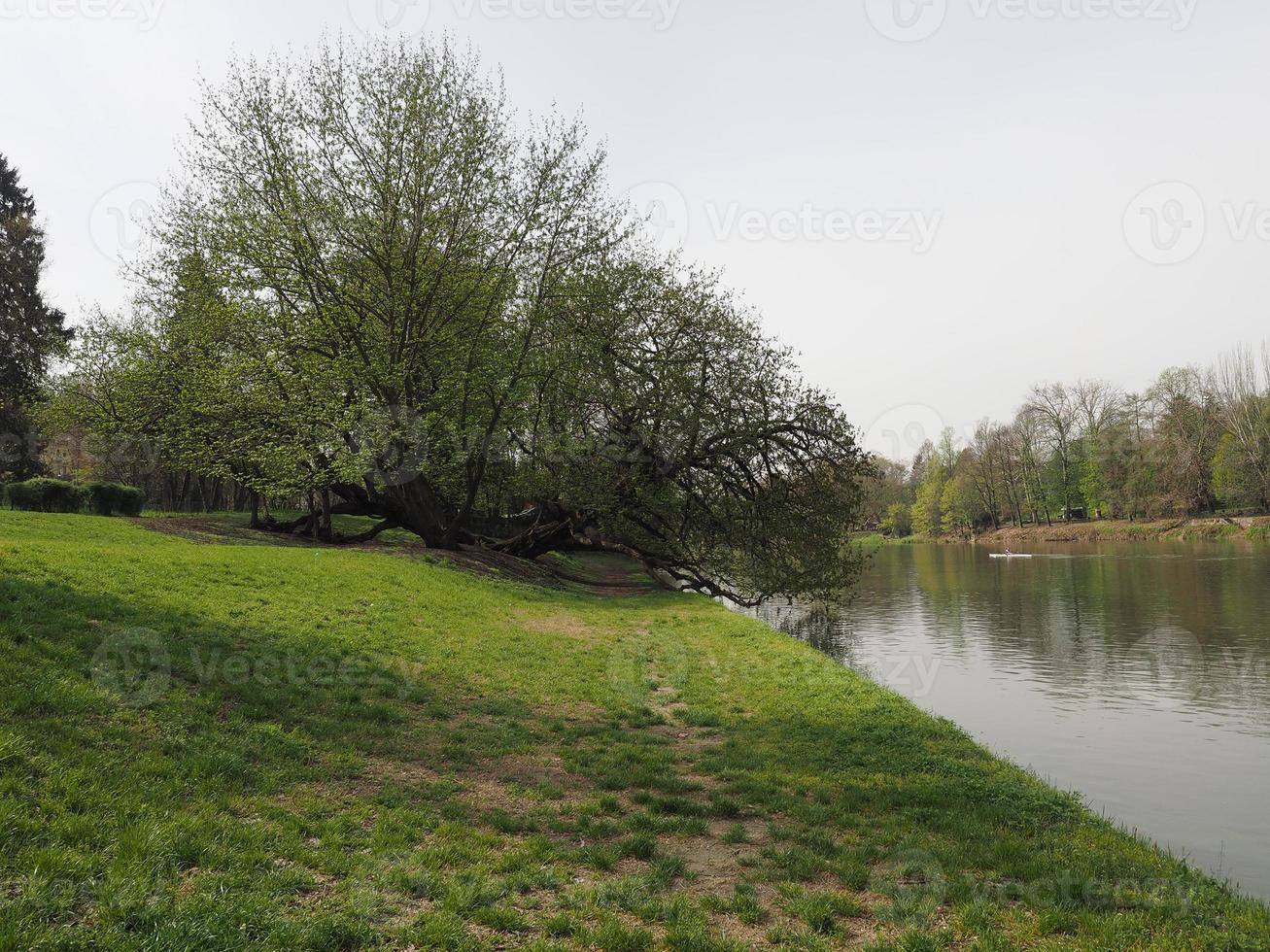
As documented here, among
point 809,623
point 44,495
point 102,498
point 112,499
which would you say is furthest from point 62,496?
point 809,623

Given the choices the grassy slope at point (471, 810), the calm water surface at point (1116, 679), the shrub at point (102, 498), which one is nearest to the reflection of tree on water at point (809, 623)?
the calm water surface at point (1116, 679)

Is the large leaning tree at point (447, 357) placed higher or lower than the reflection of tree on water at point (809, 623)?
higher

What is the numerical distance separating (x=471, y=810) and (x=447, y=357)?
72.3 feet

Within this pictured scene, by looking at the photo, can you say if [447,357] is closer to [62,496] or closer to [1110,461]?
[62,496]

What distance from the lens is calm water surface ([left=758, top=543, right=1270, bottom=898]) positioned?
10.0 metres

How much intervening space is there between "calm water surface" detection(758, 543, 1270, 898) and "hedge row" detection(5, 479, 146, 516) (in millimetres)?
24949

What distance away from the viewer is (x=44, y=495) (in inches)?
937

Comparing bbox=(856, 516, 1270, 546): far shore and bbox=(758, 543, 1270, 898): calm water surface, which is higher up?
bbox=(856, 516, 1270, 546): far shore

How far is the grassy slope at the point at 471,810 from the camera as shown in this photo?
520 centimetres

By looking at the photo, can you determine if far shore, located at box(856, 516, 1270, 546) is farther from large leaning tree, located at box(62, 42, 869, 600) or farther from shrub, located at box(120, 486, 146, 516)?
shrub, located at box(120, 486, 146, 516)

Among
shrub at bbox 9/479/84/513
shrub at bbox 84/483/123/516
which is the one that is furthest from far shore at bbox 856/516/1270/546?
shrub at bbox 9/479/84/513

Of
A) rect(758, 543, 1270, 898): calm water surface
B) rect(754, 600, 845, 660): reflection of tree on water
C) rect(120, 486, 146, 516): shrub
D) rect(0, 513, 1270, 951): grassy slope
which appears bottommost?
rect(754, 600, 845, 660): reflection of tree on water

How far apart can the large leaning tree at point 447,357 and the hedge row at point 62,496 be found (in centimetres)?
265

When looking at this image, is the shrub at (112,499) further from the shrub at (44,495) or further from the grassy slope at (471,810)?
the grassy slope at (471,810)
